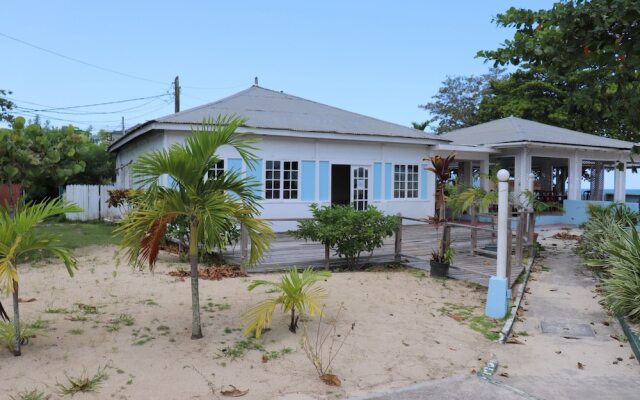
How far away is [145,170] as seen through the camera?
485 centimetres

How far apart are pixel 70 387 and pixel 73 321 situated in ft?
6.18

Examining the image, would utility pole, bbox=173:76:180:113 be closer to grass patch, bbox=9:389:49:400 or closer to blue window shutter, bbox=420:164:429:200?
blue window shutter, bbox=420:164:429:200

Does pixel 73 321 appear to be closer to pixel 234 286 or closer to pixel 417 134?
pixel 234 286

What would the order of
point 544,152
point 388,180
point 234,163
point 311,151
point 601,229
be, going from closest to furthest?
point 601,229 → point 234,163 → point 311,151 → point 388,180 → point 544,152

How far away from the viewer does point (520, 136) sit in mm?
18016

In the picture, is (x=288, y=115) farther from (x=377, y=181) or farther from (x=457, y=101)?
(x=457, y=101)

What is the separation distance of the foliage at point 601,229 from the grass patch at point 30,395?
809 centimetres

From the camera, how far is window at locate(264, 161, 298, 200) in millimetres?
14383

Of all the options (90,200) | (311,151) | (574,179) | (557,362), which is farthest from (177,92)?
(557,362)

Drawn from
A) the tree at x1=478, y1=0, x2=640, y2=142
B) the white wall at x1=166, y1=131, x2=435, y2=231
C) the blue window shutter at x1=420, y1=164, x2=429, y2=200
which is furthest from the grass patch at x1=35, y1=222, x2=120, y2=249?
the blue window shutter at x1=420, y1=164, x2=429, y2=200

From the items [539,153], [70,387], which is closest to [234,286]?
[70,387]

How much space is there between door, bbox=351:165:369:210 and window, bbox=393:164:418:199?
1.10m

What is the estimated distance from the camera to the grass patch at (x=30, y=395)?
12.1ft

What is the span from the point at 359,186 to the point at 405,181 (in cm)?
183
